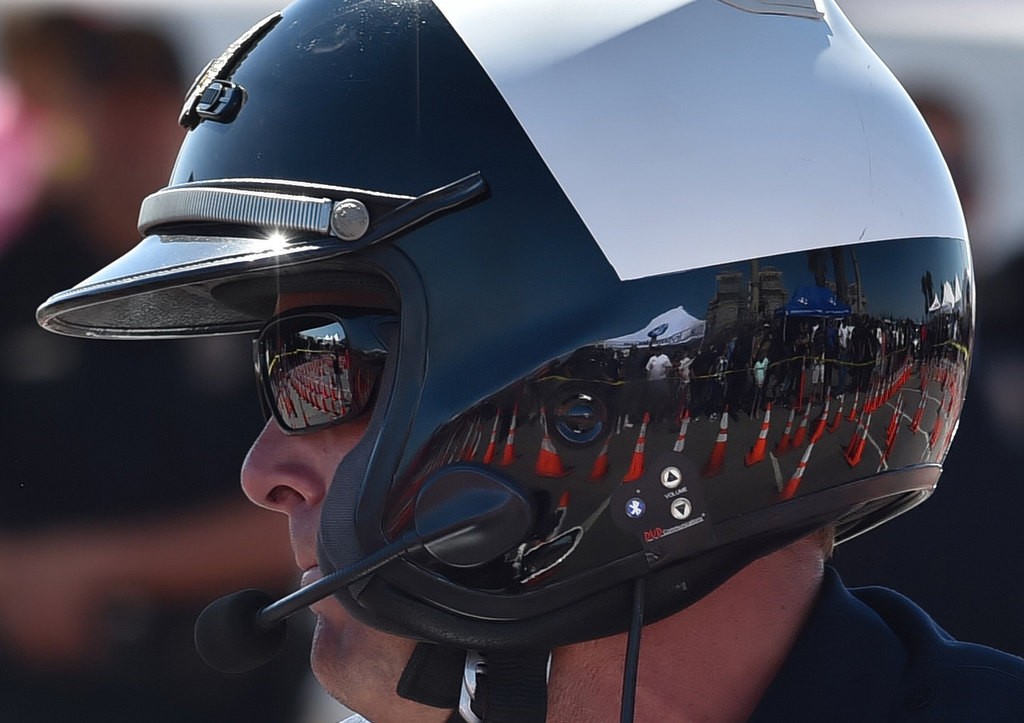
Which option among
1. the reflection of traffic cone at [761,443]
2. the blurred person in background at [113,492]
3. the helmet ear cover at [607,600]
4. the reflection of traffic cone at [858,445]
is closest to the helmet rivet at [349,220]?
the helmet ear cover at [607,600]

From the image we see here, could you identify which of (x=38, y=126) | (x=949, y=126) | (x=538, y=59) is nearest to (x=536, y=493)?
(x=538, y=59)

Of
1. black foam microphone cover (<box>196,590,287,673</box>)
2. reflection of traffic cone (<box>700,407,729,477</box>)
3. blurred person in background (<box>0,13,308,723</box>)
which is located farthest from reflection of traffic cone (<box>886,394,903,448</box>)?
blurred person in background (<box>0,13,308,723</box>)

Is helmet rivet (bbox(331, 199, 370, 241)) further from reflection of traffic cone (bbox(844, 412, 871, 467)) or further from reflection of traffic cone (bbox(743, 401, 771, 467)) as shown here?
reflection of traffic cone (bbox(844, 412, 871, 467))

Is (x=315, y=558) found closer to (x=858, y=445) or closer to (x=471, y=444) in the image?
(x=471, y=444)

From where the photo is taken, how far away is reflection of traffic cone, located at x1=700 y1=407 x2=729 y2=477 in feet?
5.45

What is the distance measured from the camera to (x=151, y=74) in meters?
3.12

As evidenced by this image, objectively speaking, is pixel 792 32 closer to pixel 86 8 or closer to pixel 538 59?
pixel 538 59

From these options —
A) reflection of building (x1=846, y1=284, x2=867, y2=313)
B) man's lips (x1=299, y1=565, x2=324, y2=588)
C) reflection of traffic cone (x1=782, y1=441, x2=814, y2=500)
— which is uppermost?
reflection of building (x1=846, y1=284, x2=867, y2=313)

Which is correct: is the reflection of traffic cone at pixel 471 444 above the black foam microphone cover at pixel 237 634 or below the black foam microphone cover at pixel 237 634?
above

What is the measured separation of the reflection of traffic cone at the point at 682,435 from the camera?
1.65 meters

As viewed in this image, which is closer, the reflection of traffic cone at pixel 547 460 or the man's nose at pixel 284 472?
the reflection of traffic cone at pixel 547 460

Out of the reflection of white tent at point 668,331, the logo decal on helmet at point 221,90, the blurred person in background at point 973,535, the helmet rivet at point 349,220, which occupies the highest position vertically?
the logo decal on helmet at point 221,90

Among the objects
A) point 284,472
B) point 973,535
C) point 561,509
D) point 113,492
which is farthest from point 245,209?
point 973,535

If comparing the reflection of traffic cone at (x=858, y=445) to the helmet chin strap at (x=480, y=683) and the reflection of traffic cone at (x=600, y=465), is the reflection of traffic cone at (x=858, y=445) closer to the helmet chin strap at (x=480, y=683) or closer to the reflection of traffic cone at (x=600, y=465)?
the reflection of traffic cone at (x=600, y=465)
